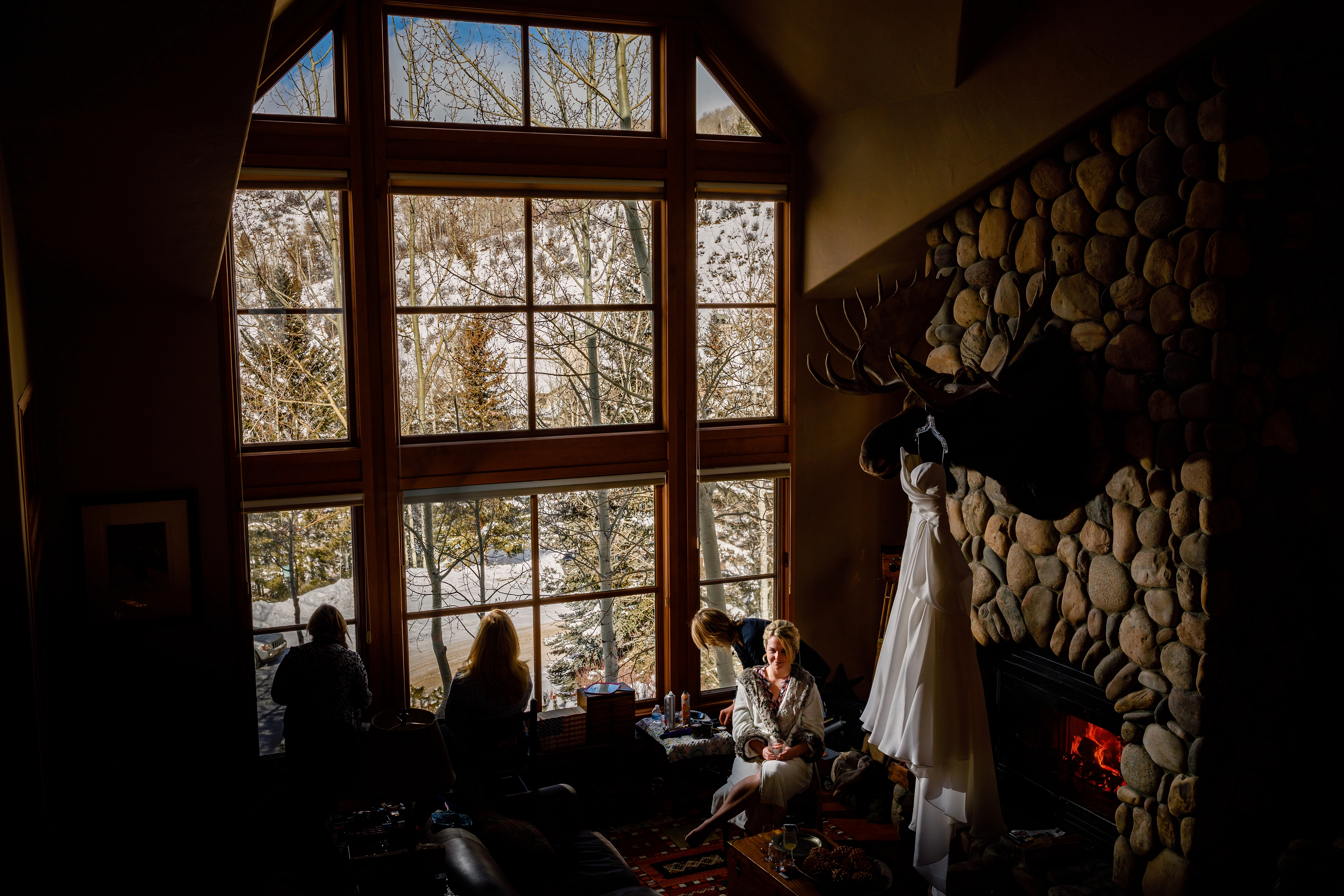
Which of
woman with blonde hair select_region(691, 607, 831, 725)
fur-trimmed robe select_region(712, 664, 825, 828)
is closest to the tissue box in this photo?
woman with blonde hair select_region(691, 607, 831, 725)

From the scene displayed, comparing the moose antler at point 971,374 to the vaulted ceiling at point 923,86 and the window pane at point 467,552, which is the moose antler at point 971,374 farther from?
the window pane at point 467,552

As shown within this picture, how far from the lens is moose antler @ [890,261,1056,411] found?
3.72 meters

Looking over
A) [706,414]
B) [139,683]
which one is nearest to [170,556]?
[139,683]

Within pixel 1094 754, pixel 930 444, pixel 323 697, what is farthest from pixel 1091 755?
pixel 323 697

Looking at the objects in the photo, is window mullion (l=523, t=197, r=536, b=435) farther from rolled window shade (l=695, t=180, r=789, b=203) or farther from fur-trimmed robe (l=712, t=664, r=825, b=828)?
fur-trimmed robe (l=712, t=664, r=825, b=828)

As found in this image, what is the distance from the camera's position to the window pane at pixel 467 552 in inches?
224

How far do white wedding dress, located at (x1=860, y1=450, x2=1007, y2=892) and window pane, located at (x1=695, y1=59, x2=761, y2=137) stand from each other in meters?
2.93

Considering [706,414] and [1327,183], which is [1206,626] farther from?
[706,414]

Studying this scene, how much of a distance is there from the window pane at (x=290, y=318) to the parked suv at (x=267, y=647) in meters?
1.10

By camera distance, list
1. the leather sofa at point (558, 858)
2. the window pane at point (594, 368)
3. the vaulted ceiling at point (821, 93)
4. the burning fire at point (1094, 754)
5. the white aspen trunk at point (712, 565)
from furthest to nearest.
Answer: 1. the white aspen trunk at point (712, 565)
2. the window pane at point (594, 368)
3. the burning fire at point (1094, 754)
4. the leather sofa at point (558, 858)
5. the vaulted ceiling at point (821, 93)

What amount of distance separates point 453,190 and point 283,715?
10.3ft

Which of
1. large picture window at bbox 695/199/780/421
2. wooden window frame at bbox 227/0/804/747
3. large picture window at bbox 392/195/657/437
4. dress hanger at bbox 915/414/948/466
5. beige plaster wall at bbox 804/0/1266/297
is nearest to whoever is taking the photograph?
beige plaster wall at bbox 804/0/1266/297

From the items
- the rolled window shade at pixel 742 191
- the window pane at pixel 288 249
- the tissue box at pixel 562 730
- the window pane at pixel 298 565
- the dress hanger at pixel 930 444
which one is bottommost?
the tissue box at pixel 562 730

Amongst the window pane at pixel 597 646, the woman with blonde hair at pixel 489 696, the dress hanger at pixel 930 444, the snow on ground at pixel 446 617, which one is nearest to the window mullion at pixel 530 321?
the snow on ground at pixel 446 617
